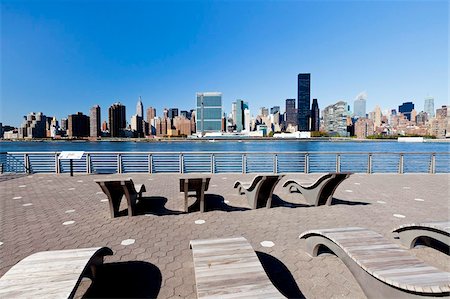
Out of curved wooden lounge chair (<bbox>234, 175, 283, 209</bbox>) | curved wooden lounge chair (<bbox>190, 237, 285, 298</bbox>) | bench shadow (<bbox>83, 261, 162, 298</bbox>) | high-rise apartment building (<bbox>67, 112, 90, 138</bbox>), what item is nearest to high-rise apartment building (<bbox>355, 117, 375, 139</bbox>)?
curved wooden lounge chair (<bbox>234, 175, 283, 209</bbox>)

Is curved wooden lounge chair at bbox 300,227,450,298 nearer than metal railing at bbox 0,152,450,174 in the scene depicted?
Yes

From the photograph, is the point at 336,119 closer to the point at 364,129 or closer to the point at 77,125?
the point at 364,129

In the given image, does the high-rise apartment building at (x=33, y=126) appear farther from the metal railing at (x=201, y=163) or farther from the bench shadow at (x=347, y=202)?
the bench shadow at (x=347, y=202)

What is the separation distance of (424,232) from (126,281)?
4168mm

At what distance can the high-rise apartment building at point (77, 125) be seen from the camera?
13388 centimetres

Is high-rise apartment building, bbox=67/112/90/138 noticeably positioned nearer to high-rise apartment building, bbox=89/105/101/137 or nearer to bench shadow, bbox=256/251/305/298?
high-rise apartment building, bbox=89/105/101/137

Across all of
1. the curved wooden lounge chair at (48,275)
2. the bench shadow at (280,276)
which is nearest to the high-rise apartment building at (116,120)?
the curved wooden lounge chair at (48,275)

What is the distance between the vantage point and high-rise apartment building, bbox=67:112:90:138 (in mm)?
133875

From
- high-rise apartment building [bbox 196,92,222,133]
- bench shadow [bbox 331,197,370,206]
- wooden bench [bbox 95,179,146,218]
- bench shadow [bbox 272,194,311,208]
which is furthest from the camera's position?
high-rise apartment building [bbox 196,92,222,133]

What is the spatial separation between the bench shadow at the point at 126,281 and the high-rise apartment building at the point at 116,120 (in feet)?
521

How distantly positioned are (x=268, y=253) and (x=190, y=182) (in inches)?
89.3

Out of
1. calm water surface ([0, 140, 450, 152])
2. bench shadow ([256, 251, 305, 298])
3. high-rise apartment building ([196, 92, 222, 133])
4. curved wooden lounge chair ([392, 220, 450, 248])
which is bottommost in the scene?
calm water surface ([0, 140, 450, 152])

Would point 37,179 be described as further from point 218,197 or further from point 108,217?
point 218,197

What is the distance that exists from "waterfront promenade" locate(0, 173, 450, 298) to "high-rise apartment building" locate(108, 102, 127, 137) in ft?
510
